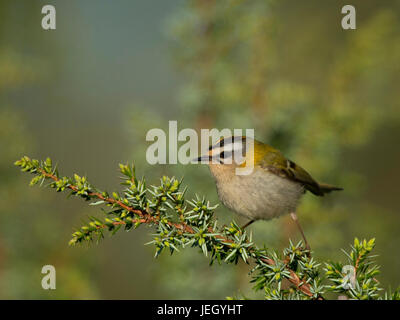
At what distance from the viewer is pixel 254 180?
299 cm

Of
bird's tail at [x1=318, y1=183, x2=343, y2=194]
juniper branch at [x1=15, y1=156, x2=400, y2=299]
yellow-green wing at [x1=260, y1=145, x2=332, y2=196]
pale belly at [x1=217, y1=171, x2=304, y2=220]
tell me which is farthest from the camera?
bird's tail at [x1=318, y1=183, x2=343, y2=194]

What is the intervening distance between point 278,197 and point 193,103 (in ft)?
3.34

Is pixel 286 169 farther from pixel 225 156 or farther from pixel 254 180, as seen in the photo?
pixel 225 156

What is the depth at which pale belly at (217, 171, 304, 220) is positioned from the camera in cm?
287

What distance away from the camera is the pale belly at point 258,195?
2867 millimetres

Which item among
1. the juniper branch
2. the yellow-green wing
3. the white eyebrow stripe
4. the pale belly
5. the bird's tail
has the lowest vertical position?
the juniper branch

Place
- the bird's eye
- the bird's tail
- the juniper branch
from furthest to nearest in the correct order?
the bird's tail → the bird's eye → the juniper branch

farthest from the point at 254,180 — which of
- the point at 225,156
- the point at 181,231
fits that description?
the point at 181,231

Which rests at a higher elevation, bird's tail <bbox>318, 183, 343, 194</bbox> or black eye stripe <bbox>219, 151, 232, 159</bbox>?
black eye stripe <bbox>219, 151, 232, 159</bbox>

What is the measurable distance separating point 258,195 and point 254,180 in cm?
12

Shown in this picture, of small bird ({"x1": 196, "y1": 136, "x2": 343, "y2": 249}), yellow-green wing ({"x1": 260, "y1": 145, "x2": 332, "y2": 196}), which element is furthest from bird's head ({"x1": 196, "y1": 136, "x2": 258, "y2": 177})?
yellow-green wing ({"x1": 260, "y1": 145, "x2": 332, "y2": 196})

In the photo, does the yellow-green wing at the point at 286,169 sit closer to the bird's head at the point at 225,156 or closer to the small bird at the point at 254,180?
the small bird at the point at 254,180

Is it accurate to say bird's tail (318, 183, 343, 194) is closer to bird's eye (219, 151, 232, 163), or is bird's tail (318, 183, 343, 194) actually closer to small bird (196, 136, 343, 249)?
small bird (196, 136, 343, 249)
